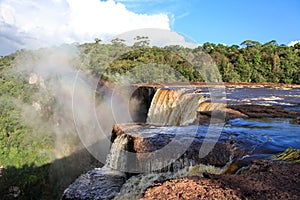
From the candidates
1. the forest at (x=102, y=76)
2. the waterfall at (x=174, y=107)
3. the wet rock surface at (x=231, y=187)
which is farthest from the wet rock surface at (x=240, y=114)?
the forest at (x=102, y=76)

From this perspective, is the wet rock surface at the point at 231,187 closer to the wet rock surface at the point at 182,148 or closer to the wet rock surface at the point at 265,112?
the wet rock surface at the point at 182,148

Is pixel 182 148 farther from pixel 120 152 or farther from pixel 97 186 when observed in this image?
pixel 97 186

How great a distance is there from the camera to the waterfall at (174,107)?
8.37 metres

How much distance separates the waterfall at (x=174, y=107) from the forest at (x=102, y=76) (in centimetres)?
946

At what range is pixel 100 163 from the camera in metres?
16.9

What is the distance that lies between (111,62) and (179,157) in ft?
73.7

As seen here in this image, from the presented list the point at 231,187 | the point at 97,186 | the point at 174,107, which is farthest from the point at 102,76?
the point at 231,187

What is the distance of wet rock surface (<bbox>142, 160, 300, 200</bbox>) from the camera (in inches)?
75.5

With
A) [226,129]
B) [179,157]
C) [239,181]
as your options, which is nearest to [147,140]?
[179,157]

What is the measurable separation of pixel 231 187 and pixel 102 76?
21.0 m

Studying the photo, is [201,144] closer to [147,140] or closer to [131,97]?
[147,140]

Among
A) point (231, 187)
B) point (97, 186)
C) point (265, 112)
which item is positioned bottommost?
point (97, 186)

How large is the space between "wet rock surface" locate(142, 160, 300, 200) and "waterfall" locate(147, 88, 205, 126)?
16.9 ft

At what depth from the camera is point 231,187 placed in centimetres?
205
